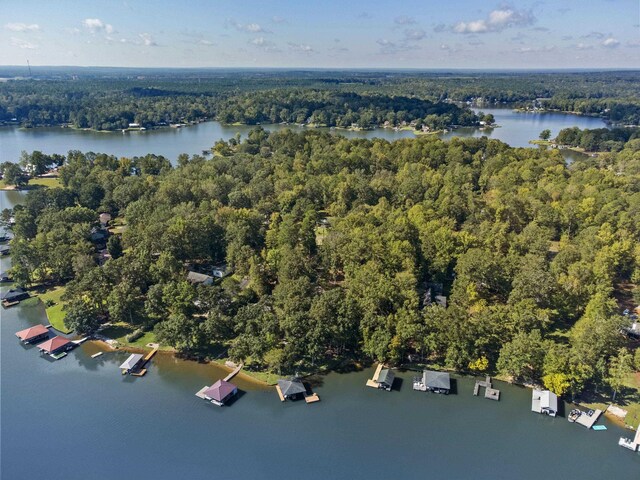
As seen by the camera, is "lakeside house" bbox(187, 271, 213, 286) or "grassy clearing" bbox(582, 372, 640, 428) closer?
"grassy clearing" bbox(582, 372, 640, 428)

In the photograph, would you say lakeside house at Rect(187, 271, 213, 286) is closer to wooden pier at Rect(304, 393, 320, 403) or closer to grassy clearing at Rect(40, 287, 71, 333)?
grassy clearing at Rect(40, 287, 71, 333)

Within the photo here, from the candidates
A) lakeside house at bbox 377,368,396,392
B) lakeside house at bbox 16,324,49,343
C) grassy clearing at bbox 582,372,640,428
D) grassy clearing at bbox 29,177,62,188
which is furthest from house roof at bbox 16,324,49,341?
grassy clearing at bbox 29,177,62,188

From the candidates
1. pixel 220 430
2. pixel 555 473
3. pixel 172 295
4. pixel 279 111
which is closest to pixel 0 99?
pixel 279 111

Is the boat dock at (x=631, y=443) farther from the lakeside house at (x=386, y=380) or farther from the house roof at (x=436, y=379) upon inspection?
the lakeside house at (x=386, y=380)

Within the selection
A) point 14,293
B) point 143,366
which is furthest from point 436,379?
point 14,293

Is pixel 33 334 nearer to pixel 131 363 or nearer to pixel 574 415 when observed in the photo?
pixel 131 363

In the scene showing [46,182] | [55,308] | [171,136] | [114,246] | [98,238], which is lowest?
[55,308]
